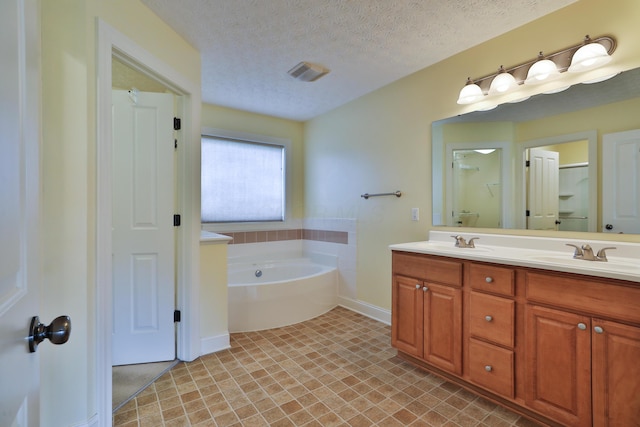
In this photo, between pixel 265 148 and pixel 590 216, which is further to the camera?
pixel 265 148

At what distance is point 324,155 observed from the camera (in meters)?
3.82

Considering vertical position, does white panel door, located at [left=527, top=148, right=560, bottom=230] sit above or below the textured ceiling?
below

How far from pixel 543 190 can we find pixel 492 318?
0.95m

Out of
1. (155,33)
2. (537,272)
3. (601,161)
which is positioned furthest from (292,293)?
(601,161)

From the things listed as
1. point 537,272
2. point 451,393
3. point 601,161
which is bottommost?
point 451,393

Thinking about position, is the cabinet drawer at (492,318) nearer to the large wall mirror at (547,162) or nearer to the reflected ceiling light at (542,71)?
the large wall mirror at (547,162)

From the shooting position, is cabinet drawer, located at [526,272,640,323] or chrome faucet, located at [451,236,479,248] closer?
cabinet drawer, located at [526,272,640,323]

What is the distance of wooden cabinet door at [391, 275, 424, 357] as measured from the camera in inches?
81.7

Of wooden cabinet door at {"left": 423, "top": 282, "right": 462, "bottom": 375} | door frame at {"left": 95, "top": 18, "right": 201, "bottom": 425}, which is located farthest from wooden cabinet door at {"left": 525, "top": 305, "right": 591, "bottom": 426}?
door frame at {"left": 95, "top": 18, "right": 201, "bottom": 425}

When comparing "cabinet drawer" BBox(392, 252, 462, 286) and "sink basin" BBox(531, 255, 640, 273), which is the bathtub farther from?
"sink basin" BBox(531, 255, 640, 273)

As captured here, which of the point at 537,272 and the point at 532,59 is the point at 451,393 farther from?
the point at 532,59

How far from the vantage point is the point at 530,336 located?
155 centimetres

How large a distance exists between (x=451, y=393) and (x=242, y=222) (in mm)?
2817

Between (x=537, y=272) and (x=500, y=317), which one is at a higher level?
(x=537, y=272)
